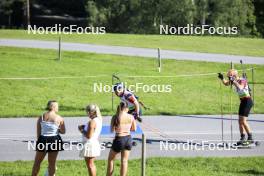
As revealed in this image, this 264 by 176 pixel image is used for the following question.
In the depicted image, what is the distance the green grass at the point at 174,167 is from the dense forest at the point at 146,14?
39.8m

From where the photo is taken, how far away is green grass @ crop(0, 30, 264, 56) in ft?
124

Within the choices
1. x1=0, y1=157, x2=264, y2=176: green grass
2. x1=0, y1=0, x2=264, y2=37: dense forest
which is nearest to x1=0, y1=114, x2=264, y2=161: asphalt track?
x1=0, y1=157, x2=264, y2=176: green grass

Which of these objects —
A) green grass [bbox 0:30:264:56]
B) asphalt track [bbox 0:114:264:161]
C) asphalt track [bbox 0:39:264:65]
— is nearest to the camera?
asphalt track [bbox 0:114:264:161]

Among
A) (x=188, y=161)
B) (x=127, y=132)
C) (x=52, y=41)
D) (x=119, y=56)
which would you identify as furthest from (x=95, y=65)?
(x=127, y=132)

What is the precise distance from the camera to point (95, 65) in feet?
96.3

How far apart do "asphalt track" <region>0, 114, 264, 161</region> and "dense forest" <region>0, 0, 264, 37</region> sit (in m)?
33.8

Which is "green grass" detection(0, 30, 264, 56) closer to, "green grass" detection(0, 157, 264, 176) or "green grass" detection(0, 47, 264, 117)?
"green grass" detection(0, 47, 264, 117)

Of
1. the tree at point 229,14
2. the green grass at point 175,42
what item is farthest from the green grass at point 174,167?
the tree at point 229,14

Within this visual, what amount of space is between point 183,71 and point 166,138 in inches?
536

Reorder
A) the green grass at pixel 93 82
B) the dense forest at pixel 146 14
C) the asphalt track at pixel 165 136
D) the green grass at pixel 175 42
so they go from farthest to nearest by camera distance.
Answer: the dense forest at pixel 146 14 → the green grass at pixel 175 42 → the green grass at pixel 93 82 → the asphalt track at pixel 165 136

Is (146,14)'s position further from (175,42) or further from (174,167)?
Result: (174,167)

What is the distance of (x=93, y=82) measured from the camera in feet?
83.2

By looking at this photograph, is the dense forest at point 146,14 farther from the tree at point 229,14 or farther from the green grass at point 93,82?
the green grass at point 93,82

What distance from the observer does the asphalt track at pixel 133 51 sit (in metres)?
33.5
